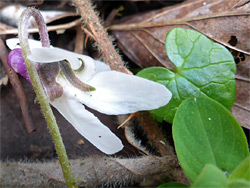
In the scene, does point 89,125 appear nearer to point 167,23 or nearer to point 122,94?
point 122,94

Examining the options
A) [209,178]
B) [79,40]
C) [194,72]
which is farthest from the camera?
[79,40]

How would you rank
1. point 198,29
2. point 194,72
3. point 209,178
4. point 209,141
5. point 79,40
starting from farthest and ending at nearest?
point 79,40 → point 198,29 → point 194,72 → point 209,141 → point 209,178

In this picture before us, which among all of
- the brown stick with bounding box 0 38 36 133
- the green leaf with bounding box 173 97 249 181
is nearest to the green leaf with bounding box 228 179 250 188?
the green leaf with bounding box 173 97 249 181

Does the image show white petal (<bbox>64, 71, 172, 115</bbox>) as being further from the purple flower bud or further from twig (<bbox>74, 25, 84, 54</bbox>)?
twig (<bbox>74, 25, 84, 54</bbox>)

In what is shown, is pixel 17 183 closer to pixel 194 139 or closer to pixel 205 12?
pixel 194 139

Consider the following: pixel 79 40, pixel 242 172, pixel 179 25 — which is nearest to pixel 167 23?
pixel 179 25

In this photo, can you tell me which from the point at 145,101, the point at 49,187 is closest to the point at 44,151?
the point at 49,187

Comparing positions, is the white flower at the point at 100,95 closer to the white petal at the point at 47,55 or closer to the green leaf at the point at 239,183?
the white petal at the point at 47,55

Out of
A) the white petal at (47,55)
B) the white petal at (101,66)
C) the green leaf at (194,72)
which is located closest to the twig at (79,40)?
the white petal at (101,66)
